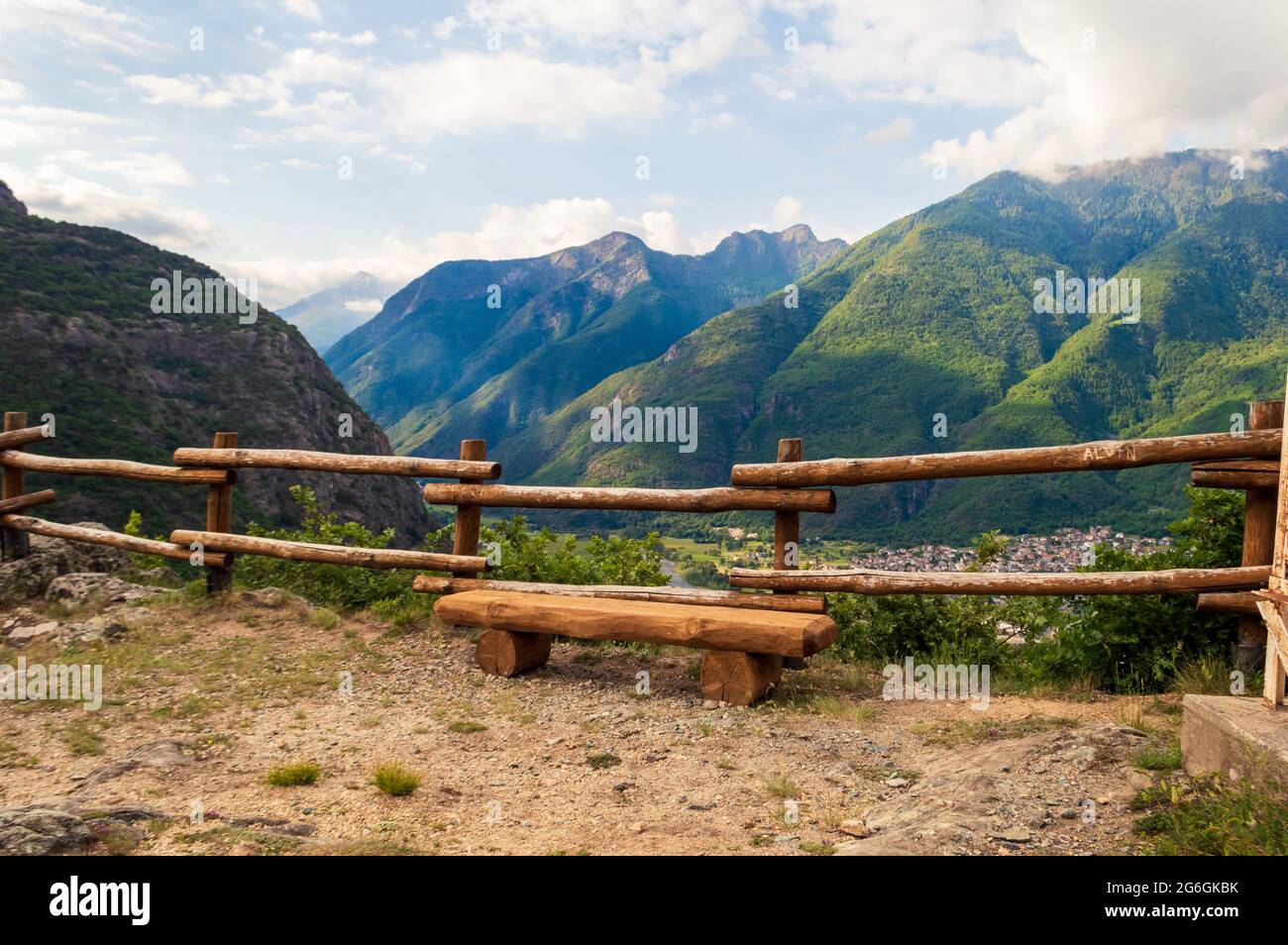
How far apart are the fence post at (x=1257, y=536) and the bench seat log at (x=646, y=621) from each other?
2.74 m

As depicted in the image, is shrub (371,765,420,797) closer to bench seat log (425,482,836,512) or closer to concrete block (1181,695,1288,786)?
bench seat log (425,482,836,512)

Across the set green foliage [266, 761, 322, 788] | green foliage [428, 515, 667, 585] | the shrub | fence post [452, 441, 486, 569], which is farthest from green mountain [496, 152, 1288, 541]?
green foliage [266, 761, 322, 788]

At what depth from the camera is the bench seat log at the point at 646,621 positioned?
534 centimetres

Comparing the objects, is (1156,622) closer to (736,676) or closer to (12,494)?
(736,676)

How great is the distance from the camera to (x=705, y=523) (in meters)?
57.9

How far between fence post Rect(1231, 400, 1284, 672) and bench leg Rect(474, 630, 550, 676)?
507 centimetres

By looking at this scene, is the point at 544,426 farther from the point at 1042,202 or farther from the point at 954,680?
the point at 954,680

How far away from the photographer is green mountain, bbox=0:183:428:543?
33.9m

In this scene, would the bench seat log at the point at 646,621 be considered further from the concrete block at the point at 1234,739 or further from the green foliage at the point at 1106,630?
the concrete block at the point at 1234,739

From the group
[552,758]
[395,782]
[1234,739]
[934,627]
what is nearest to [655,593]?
[552,758]

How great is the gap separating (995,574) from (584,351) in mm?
160712

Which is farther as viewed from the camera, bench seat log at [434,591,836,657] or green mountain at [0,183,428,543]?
green mountain at [0,183,428,543]
